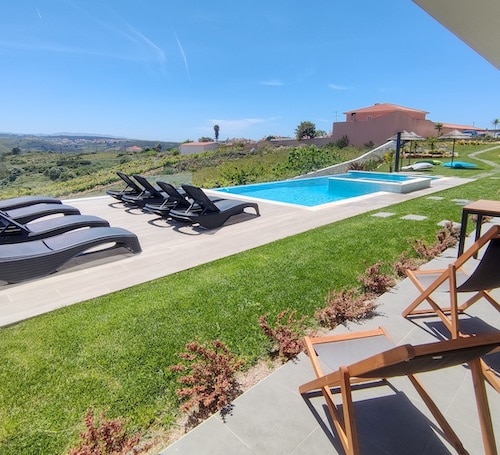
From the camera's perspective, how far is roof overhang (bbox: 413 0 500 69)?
3.25 metres

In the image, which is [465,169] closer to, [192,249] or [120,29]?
[192,249]

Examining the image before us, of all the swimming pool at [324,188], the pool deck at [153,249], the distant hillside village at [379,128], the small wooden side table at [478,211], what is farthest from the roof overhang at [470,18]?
the distant hillside village at [379,128]

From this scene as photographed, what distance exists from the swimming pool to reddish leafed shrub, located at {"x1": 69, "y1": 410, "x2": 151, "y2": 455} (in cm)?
1006

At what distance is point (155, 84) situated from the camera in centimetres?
4762

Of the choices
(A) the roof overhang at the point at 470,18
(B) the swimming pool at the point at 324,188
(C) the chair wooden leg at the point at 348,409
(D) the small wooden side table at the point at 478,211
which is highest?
(A) the roof overhang at the point at 470,18

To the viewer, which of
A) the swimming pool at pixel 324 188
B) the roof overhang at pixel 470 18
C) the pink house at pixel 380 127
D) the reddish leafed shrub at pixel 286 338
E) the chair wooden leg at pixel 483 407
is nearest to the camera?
the chair wooden leg at pixel 483 407

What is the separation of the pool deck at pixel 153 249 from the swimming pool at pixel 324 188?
2.19m

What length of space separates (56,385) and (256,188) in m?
12.0

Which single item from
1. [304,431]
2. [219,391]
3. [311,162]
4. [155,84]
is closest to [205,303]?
[219,391]

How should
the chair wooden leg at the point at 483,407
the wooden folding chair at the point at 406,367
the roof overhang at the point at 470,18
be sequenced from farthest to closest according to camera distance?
the roof overhang at the point at 470,18
the chair wooden leg at the point at 483,407
the wooden folding chair at the point at 406,367

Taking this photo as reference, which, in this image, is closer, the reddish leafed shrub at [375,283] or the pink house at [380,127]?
the reddish leafed shrub at [375,283]

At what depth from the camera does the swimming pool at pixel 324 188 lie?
11914 millimetres

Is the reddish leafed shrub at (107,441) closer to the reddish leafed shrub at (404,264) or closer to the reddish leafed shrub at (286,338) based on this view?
the reddish leafed shrub at (286,338)

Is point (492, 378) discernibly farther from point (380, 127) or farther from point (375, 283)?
point (380, 127)
